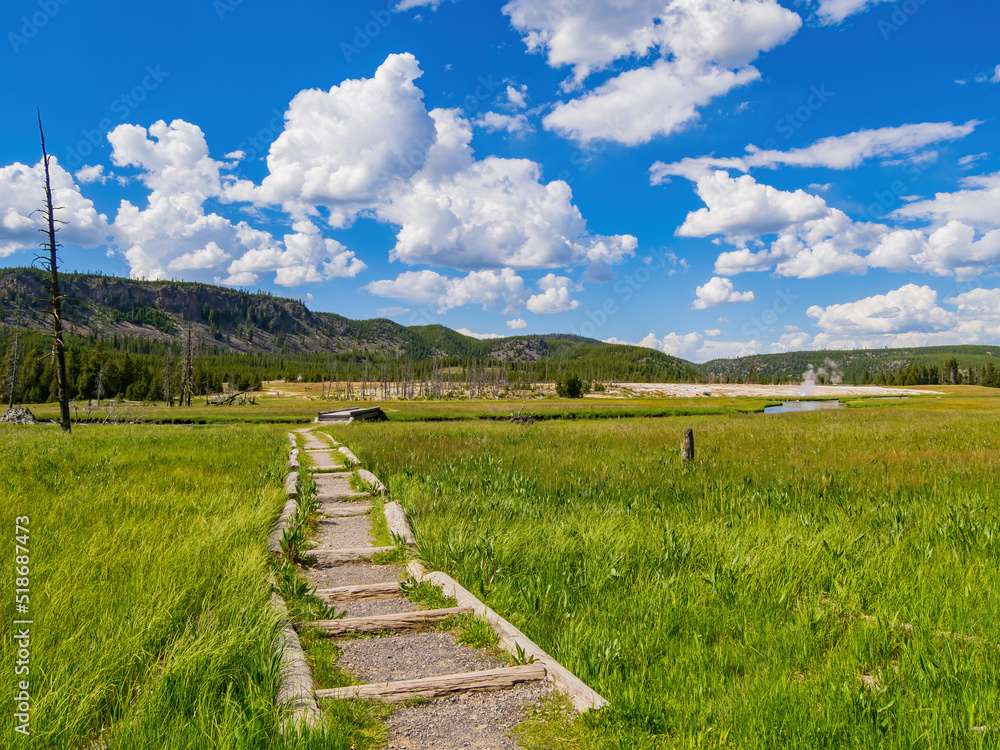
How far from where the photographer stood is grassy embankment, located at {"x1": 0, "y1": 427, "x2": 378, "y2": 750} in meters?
2.94

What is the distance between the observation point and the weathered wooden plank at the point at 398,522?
735 centimetres

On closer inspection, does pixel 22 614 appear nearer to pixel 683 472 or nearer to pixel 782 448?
pixel 683 472

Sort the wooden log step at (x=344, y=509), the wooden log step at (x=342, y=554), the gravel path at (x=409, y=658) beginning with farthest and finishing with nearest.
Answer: the wooden log step at (x=344, y=509)
the wooden log step at (x=342, y=554)
the gravel path at (x=409, y=658)

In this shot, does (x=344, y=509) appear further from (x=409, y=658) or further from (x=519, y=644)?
(x=519, y=644)

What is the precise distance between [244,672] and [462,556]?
Answer: 320 centimetres

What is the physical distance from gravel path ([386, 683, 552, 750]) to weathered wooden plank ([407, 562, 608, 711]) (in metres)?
0.15

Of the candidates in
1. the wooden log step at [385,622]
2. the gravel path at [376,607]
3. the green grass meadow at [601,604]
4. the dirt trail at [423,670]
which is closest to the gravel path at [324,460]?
the green grass meadow at [601,604]

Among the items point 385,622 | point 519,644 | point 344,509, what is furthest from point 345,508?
point 519,644

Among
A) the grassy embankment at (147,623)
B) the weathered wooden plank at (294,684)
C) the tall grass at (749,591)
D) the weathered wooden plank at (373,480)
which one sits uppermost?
the grassy embankment at (147,623)

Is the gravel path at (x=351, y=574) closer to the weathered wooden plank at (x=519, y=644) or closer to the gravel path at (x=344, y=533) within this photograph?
the weathered wooden plank at (x=519, y=644)

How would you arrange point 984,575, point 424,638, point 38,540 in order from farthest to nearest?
point 984,575, point 38,540, point 424,638

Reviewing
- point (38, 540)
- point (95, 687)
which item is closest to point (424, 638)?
point (95, 687)

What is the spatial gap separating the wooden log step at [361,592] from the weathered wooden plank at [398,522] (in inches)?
55.1

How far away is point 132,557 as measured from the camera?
5.15m
